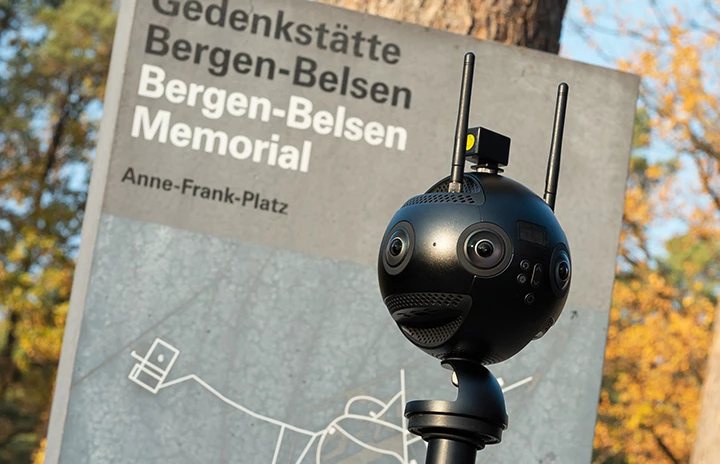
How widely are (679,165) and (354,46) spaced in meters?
14.8

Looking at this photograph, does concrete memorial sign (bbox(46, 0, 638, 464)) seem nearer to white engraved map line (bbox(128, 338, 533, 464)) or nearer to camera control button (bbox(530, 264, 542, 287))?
white engraved map line (bbox(128, 338, 533, 464))

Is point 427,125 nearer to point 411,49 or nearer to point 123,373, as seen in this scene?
point 411,49

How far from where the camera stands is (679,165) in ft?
57.3

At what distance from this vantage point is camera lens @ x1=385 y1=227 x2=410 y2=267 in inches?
68.1

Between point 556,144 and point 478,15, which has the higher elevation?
point 478,15

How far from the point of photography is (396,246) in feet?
5.74

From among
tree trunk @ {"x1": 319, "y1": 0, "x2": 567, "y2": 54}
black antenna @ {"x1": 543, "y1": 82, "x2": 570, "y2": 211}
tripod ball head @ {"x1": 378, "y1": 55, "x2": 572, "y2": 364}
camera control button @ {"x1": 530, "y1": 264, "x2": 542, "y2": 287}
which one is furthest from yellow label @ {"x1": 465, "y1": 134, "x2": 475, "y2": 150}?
tree trunk @ {"x1": 319, "y1": 0, "x2": 567, "y2": 54}

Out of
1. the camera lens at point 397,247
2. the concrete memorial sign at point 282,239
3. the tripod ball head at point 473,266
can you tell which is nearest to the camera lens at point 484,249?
the tripod ball head at point 473,266

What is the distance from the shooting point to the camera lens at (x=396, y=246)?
5.71ft

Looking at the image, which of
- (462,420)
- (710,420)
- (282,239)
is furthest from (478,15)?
(710,420)

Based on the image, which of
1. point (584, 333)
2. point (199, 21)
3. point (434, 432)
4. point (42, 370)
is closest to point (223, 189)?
point (199, 21)

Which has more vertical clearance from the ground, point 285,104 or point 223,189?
point 285,104

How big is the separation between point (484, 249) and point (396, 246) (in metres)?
0.16

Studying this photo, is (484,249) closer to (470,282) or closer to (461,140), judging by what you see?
(470,282)
